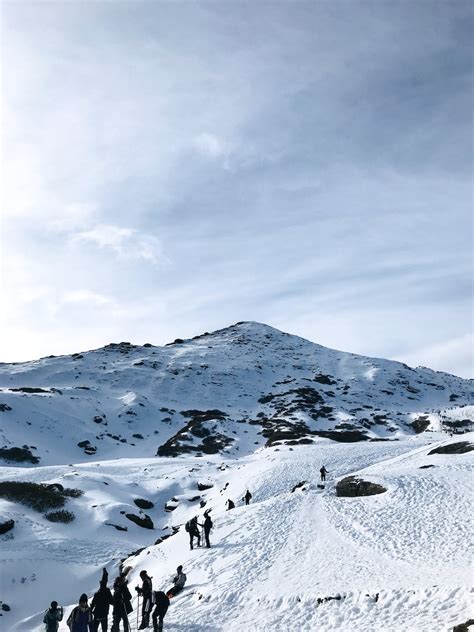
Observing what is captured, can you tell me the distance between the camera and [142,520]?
39.6 m

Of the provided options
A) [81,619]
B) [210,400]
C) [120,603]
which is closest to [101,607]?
[120,603]

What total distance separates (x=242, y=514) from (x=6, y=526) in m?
16.1

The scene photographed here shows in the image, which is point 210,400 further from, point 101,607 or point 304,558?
point 101,607

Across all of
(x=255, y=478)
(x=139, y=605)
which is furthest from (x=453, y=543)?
(x=255, y=478)

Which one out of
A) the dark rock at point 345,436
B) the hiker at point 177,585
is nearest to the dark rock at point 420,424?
the dark rock at point 345,436

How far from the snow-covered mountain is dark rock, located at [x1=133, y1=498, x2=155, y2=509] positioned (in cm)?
3139

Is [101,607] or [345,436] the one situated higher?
[101,607]

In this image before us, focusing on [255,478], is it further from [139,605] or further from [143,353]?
Answer: [143,353]

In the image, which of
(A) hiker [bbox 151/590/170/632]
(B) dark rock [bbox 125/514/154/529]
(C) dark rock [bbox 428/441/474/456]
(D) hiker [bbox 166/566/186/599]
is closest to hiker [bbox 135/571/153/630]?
(A) hiker [bbox 151/590/170/632]

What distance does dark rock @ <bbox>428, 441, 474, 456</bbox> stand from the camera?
41.7 meters

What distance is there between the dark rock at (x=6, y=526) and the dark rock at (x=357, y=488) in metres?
22.7

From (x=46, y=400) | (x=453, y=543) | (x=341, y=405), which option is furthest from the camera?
(x=341, y=405)

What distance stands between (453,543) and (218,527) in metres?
13.7

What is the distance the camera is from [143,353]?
164 meters
